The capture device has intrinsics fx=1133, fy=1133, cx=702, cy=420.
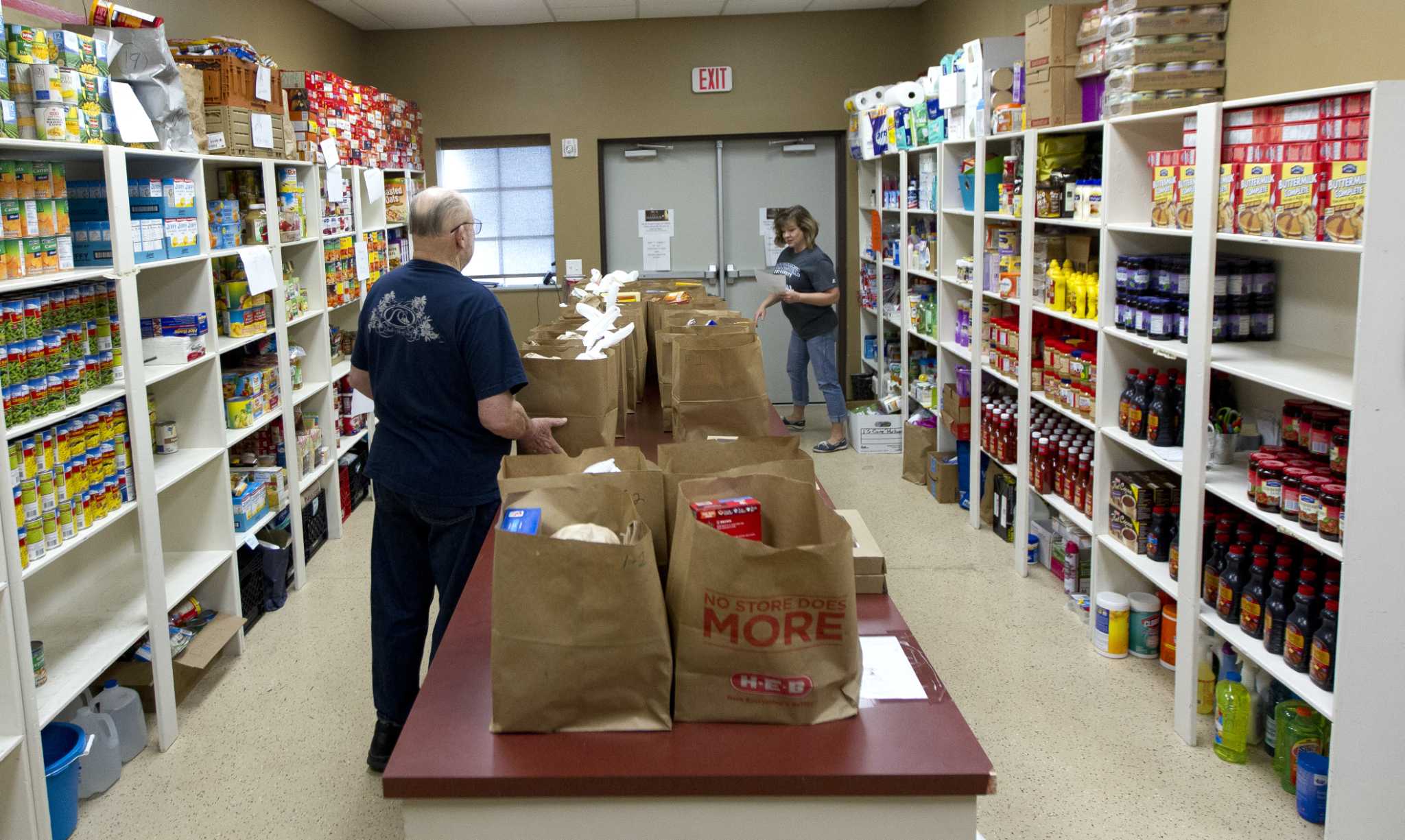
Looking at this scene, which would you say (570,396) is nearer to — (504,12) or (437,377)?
(437,377)

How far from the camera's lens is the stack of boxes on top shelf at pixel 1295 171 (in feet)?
9.15

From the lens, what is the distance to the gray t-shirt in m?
7.53

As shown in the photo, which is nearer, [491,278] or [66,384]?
[66,384]

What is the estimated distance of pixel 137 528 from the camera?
4.35 metres

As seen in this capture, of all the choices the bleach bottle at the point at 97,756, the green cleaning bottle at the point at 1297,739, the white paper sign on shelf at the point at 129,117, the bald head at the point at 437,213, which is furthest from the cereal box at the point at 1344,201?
the bleach bottle at the point at 97,756

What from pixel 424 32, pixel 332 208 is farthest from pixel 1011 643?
pixel 424 32

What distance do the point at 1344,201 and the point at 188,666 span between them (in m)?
3.85

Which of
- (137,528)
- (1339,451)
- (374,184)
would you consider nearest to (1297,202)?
(1339,451)

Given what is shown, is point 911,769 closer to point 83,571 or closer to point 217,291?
point 83,571

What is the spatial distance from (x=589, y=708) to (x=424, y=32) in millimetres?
8015

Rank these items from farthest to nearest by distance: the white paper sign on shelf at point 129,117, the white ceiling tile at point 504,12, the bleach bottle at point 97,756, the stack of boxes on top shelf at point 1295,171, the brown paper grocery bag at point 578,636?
the white ceiling tile at point 504,12 → the white paper sign on shelf at point 129,117 → the bleach bottle at point 97,756 → the stack of boxes on top shelf at point 1295,171 → the brown paper grocery bag at point 578,636

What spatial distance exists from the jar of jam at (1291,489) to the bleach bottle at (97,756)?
3.46 metres

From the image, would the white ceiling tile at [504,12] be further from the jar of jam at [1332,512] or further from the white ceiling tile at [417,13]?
the jar of jam at [1332,512]

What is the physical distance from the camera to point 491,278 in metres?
9.28
